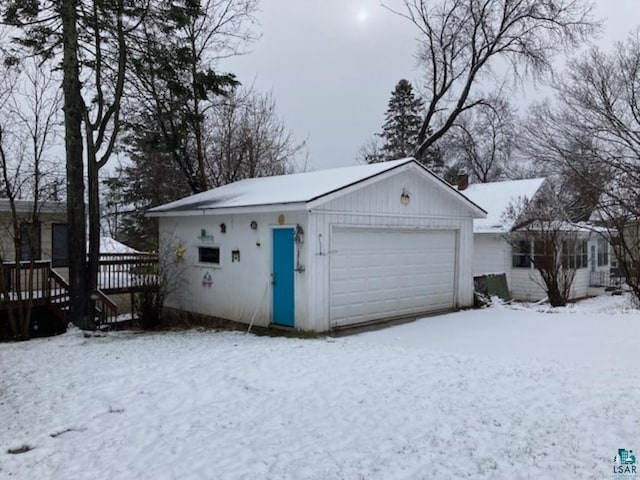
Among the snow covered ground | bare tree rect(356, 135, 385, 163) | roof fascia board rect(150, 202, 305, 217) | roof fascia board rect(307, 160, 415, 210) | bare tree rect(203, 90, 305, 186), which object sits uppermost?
bare tree rect(356, 135, 385, 163)

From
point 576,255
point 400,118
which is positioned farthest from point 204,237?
point 400,118

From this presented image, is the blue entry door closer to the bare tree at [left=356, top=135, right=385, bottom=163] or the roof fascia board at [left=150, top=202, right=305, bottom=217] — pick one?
the roof fascia board at [left=150, top=202, right=305, bottom=217]

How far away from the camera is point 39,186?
40.6ft

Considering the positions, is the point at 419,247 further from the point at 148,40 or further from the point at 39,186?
the point at 39,186

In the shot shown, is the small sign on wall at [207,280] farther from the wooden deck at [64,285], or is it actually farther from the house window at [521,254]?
the house window at [521,254]

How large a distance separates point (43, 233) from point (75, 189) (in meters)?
5.58

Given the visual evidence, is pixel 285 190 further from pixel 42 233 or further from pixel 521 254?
pixel 521 254

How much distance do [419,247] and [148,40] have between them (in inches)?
314

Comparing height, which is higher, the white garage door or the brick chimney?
the brick chimney

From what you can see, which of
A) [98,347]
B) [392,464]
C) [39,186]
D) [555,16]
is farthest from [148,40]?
[555,16]

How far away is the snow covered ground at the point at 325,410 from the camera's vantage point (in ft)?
12.2

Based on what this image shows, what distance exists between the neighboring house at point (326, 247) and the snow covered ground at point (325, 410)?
5.54 ft

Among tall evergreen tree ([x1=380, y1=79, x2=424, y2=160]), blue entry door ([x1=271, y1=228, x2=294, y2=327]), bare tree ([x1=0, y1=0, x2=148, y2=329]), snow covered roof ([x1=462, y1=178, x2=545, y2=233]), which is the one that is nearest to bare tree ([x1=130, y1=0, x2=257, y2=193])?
bare tree ([x1=0, y1=0, x2=148, y2=329])

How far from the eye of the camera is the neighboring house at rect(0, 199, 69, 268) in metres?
13.7
